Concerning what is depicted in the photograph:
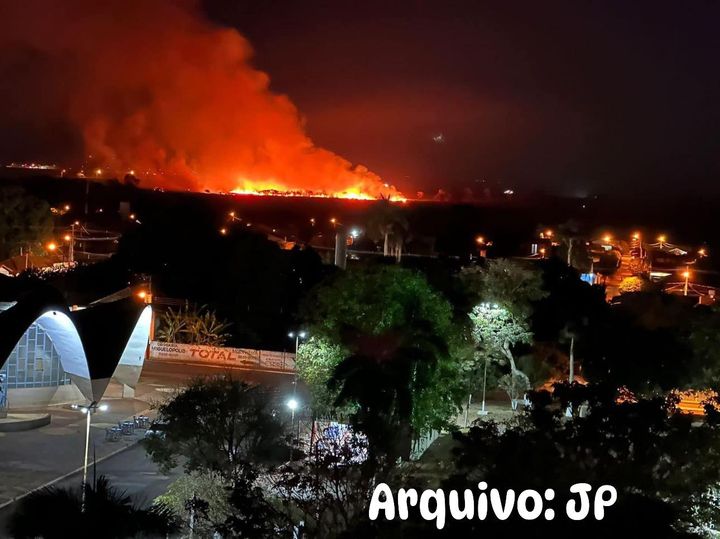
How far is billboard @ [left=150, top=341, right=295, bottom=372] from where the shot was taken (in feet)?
125

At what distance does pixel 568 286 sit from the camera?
44.3 m

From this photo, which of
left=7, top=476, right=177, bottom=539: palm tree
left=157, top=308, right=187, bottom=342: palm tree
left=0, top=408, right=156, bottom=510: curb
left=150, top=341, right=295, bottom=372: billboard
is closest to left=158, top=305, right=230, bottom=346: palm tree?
left=157, top=308, right=187, bottom=342: palm tree

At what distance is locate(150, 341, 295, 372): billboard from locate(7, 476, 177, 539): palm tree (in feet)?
96.5

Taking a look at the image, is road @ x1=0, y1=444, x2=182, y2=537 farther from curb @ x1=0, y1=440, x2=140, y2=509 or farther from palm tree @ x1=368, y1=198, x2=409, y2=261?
palm tree @ x1=368, y1=198, x2=409, y2=261

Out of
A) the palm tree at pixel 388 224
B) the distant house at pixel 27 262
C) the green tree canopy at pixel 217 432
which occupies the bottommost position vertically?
the green tree canopy at pixel 217 432

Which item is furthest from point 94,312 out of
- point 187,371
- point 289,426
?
point 289,426

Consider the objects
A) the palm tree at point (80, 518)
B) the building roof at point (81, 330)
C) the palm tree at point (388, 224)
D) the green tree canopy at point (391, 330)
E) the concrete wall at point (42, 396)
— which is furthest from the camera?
the palm tree at point (388, 224)

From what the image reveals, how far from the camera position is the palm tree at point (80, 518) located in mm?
8195

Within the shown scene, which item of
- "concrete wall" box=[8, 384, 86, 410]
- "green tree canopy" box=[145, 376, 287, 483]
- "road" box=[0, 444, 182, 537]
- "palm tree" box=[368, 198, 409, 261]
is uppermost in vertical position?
"palm tree" box=[368, 198, 409, 261]

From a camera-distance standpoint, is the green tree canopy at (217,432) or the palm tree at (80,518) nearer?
the palm tree at (80,518)

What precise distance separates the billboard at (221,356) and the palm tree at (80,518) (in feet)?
96.5

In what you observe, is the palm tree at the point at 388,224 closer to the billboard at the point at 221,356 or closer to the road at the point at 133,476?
the billboard at the point at 221,356

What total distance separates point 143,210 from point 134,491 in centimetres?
7131

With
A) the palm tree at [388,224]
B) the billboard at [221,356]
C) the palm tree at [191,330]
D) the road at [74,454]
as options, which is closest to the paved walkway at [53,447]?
the road at [74,454]
